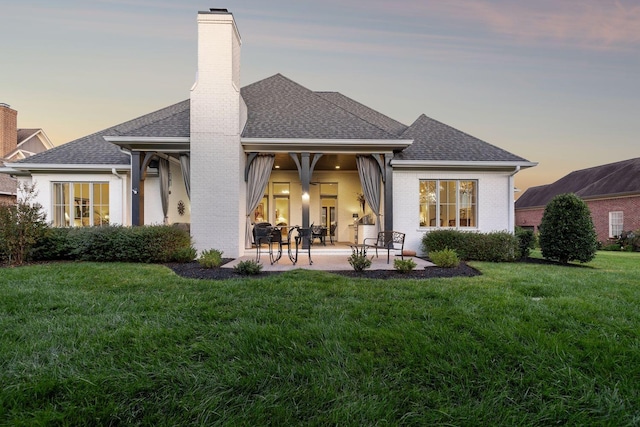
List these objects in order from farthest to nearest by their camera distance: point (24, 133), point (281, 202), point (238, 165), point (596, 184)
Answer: point (24, 133), point (596, 184), point (281, 202), point (238, 165)

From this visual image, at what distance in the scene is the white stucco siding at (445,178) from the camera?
10742mm

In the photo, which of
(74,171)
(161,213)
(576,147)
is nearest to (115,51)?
(74,171)

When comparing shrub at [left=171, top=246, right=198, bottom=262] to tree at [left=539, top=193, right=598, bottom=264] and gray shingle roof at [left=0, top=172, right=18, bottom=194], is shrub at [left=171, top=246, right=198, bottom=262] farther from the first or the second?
gray shingle roof at [left=0, top=172, right=18, bottom=194]

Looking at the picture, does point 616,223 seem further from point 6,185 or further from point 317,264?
point 6,185

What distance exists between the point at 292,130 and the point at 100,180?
7.19 m

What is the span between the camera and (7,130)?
1942 cm

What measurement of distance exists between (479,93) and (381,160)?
723cm


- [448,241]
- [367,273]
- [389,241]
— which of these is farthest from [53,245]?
[448,241]

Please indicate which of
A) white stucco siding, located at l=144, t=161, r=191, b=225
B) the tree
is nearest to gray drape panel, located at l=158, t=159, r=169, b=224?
white stucco siding, located at l=144, t=161, r=191, b=225

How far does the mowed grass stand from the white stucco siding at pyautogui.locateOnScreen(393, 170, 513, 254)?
20.9 ft

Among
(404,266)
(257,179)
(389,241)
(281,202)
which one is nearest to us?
(404,266)

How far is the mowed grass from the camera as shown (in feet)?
6.50

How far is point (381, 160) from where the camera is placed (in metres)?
10.4

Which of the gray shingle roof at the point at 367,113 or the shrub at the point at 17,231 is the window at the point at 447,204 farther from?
the shrub at the point at 17,231
